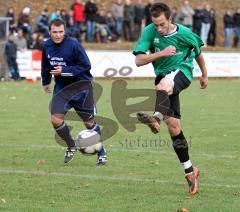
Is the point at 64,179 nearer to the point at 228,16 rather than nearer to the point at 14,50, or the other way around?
the point at 14,50

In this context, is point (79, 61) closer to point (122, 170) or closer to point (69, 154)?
point (69, 154)

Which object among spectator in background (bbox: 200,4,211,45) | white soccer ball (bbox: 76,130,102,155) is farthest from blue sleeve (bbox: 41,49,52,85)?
spectator in background (bbox: 200,4,211,45)

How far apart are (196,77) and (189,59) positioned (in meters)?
23.0

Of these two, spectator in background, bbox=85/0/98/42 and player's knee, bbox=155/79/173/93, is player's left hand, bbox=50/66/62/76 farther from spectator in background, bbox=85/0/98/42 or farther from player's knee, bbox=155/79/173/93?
spectator in background, bbox=85/0/98/42

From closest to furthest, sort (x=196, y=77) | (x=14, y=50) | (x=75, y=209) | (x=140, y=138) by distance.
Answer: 1. (x=75, y=209)
2. (x=140, y=138)
3. (x=14, y=50)
4. (x=196, y=77)

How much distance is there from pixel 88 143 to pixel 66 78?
3.29ft

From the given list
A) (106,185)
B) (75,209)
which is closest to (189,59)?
(106,185)

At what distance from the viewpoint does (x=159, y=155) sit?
11148mm

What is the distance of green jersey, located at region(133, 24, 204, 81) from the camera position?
8.39 m

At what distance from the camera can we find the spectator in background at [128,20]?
33.4m

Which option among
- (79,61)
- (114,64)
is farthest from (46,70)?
(114,64)

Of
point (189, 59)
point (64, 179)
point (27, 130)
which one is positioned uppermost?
point (189, 59)

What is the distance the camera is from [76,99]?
10633 millimetres

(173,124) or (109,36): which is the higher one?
(173,124)
